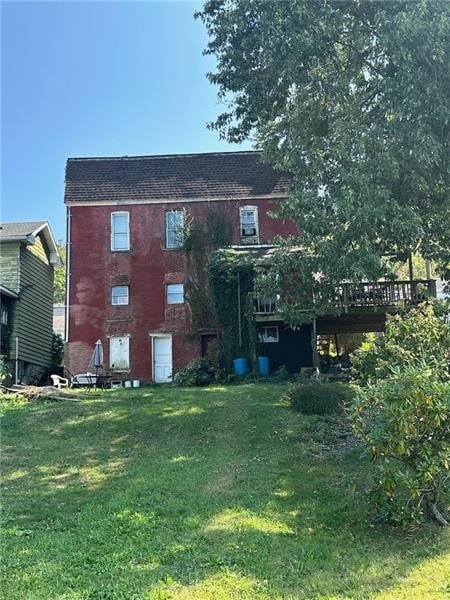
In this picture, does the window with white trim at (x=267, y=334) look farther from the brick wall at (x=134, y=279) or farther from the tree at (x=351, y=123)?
the tree at (x=351, y=123)

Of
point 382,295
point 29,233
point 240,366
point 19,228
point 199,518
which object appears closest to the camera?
point 199,518

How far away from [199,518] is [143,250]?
19.4 m

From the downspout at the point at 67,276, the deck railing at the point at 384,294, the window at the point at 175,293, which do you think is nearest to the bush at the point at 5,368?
the downspout at the point at 67,276

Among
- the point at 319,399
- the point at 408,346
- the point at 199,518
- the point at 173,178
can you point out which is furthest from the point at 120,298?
the point at 199,518

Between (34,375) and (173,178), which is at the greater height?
(173,178)

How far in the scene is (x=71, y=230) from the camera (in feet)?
85.6

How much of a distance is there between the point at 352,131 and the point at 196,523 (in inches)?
365

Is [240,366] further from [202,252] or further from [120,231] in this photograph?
[120,231]

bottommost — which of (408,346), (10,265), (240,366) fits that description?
(240,366)

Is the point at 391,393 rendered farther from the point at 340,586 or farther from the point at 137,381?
the point at 137,381

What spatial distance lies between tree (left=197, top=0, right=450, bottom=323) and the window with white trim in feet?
22.9

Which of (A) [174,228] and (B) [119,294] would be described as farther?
(A) [174,228]

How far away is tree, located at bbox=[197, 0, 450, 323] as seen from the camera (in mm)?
12281

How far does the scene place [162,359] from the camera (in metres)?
25.1
